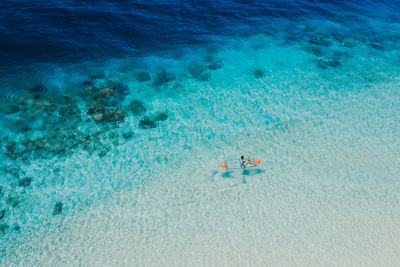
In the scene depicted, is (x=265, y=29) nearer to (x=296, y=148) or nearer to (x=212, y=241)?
(x=296, y=148)

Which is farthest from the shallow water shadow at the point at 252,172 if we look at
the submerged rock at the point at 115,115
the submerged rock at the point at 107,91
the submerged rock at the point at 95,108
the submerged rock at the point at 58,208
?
the submerged rock at the point at 107,91

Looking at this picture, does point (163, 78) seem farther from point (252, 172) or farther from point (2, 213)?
point (2, 213)

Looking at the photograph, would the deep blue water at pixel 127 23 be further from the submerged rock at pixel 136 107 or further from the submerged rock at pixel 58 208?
the submerged rock at pixel 58 208

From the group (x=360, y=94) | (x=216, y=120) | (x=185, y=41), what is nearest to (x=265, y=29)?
(x=185, y=41)

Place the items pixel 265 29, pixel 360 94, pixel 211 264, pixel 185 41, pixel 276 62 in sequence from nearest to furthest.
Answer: pixel 211 264 < pixel 360 94 < pixel 276 62 < pixel 185 41 < pixel 265 29

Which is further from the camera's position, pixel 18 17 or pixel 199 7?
pixel 199 7

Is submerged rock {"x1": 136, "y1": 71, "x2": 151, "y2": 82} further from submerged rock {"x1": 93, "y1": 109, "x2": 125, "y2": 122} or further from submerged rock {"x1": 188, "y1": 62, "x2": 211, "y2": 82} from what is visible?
submerged rock {"x1": 93, "y1": 109, "x2": 125, "y2": 122}
